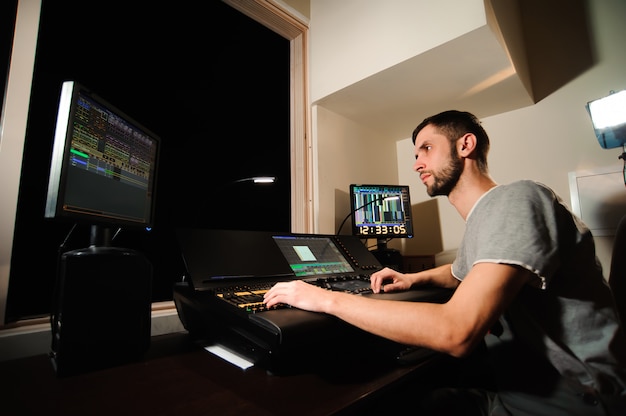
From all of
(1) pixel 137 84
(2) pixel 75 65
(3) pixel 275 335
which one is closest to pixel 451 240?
(3) pixel 275 335

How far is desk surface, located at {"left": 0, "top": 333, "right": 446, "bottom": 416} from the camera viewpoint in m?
0.57

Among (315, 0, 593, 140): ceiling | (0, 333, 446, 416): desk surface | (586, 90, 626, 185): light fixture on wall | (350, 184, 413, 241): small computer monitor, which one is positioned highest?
(315, 0, 593, 140): ceiling

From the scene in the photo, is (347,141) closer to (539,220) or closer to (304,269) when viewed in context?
(304,269)

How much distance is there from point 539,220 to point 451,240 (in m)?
1.61

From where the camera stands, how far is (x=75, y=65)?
1.30m

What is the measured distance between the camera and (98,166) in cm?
85

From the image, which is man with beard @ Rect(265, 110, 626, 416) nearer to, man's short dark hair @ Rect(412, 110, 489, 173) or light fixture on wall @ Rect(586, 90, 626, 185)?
man's short dark hair @ Rect(412, 110, 489, 173)

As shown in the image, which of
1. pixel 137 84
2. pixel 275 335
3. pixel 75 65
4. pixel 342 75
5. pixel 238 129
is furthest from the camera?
pixel 238 129

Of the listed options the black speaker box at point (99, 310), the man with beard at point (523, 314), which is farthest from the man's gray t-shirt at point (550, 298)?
the black speaker box at point (99, 310)

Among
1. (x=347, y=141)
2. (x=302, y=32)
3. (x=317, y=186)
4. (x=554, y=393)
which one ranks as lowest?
(x=554, y=393)

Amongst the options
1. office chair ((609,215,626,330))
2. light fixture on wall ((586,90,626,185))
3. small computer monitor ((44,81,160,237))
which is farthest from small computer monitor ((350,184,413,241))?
small computer monitor ((44,81,160,237))

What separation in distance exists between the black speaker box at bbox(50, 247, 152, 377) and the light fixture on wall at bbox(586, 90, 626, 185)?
2.05 meters

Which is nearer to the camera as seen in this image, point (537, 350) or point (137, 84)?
point (537, 350)

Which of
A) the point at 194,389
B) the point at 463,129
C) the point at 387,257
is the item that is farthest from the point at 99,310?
the point at 387,257
